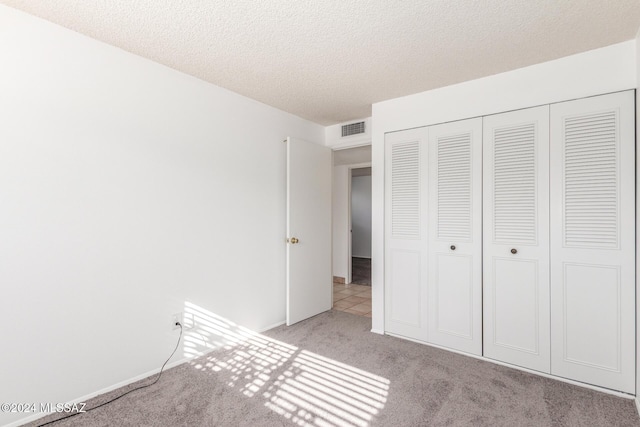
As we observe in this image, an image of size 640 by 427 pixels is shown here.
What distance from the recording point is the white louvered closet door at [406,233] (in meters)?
2.95

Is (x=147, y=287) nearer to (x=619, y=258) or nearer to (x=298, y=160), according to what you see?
(x=298, y=160)

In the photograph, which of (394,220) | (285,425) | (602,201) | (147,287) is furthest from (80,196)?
(602,201)

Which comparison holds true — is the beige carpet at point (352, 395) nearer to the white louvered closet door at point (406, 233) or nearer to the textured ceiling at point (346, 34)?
the white louvered closet door at point (406, 233)

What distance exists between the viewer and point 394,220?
3.13 m

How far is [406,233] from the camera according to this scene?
305cm

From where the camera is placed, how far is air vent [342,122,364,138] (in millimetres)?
3713

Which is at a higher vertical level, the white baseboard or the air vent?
the air vent

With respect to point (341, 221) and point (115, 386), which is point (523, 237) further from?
point (341, 221)

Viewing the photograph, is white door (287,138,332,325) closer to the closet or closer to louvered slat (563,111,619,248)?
the closet

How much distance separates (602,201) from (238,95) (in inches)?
121

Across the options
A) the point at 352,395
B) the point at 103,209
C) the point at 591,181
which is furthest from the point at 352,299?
the point at 103,209

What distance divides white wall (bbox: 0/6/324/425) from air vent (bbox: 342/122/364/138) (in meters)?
1.37

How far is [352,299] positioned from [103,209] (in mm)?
3325

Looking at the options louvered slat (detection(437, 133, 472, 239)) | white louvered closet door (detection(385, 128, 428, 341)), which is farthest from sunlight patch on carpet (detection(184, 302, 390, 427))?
louvered slat (detection(437, 133, 472, 239))
